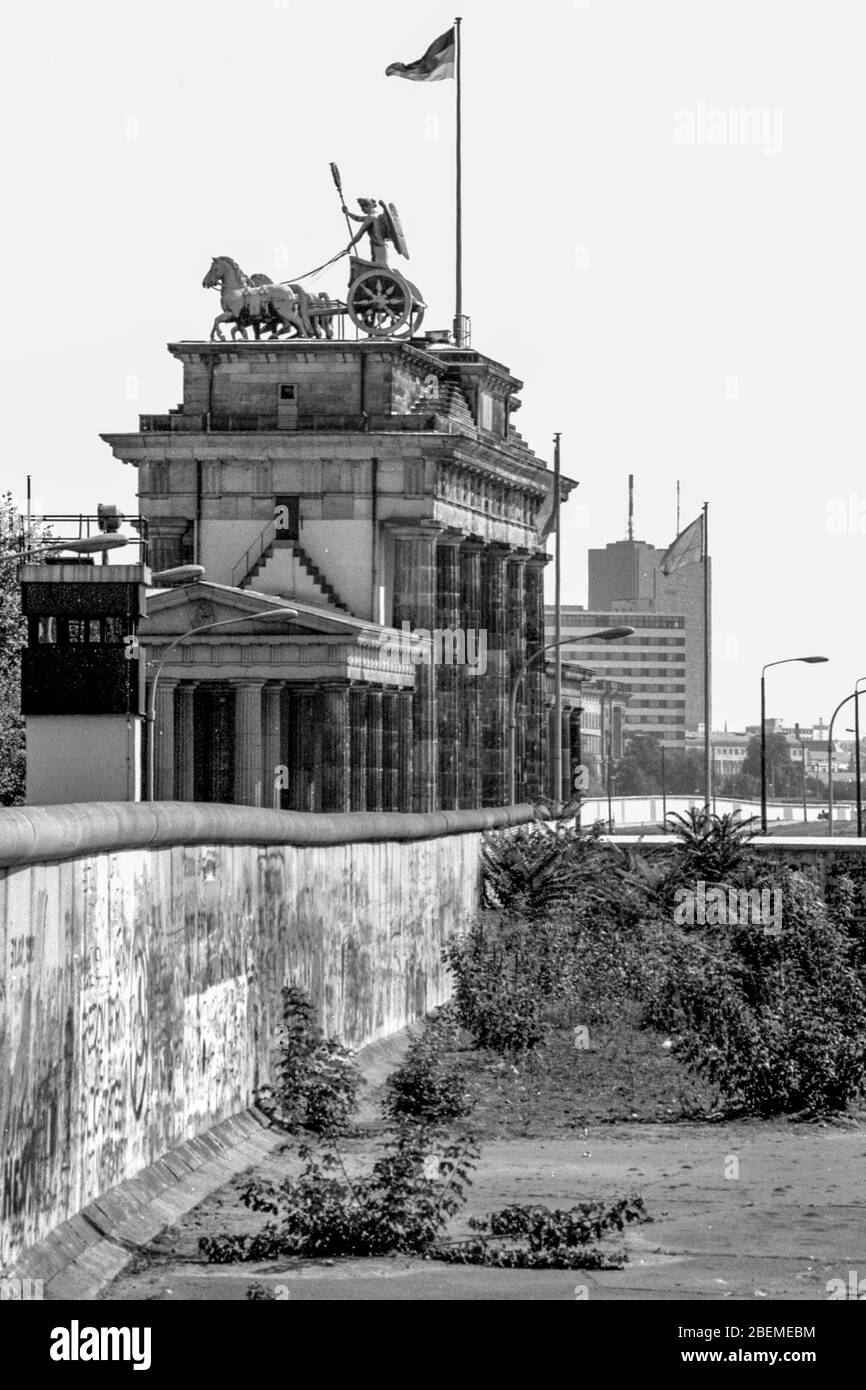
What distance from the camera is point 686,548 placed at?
284ft

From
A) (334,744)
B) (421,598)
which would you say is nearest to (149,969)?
(334,744)

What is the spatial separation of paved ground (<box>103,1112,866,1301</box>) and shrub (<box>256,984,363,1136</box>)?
602mm

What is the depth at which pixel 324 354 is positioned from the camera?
8838 cm

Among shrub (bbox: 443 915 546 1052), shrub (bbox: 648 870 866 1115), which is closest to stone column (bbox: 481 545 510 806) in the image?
shrub (bbox: 648 870 866 1115)

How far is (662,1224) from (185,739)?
59.4m

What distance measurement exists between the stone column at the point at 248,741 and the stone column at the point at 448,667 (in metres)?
12.9

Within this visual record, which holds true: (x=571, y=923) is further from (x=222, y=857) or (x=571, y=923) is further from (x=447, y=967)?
(x=222, y=857)

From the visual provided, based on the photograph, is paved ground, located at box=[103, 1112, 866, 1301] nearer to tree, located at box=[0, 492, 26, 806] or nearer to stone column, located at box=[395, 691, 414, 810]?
tree, located at box=[0, 492, 26, 806]

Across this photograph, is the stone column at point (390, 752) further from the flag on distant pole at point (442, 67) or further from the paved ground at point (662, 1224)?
the paved ground at point (662, 1224)

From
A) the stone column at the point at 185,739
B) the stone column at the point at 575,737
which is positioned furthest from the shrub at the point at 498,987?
the stone column at the point at 575,737

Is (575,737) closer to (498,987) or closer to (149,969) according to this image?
(498,987)

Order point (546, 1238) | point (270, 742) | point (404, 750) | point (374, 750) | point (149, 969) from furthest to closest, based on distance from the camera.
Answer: point (404, 750)
point (374, 750)
point (270, 742)
point (149, 969)
point (546, 1238)
